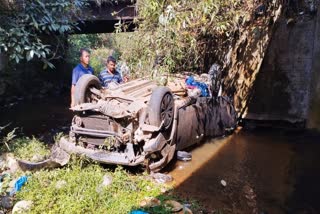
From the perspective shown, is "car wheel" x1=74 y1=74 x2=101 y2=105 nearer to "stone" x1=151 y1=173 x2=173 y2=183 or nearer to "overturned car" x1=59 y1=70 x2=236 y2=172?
"overturned car" x1=59 y1=70 x2=236 y2=172

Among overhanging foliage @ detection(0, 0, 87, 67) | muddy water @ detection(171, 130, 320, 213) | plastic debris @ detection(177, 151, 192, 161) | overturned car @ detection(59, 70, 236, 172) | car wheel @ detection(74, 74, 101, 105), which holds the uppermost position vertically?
overhanging foliage @ detection(0, 0, 87, 67)

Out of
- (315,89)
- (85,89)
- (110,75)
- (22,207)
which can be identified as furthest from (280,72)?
(22,207)

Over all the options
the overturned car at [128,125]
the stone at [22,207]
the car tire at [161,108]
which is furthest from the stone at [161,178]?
the stone at [22,207]

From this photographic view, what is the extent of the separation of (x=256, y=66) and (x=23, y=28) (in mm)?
5735

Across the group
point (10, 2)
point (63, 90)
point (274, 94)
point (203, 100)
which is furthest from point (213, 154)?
point (63, 90)

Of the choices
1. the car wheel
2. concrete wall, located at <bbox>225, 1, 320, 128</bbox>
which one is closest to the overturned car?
the car wheel

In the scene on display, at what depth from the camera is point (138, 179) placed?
5.48 metres

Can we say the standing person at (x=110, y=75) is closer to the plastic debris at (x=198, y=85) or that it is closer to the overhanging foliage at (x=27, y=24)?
the plastic debris at (x=198, y=85)

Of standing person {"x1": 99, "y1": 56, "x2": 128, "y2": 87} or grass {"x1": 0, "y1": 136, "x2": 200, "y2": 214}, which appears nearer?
grass {"x1": 0, "y1": 136, "x2": 200, "y2": 214}

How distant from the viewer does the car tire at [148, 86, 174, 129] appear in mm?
5594

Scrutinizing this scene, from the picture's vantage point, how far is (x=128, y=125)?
19.0 ft

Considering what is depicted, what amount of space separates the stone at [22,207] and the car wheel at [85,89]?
81.4 inches

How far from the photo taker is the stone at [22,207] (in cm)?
443

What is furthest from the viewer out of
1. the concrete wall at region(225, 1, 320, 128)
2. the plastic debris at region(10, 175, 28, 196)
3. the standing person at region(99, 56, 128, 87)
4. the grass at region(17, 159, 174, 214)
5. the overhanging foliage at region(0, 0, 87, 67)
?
the concrete wall at region(225, 1, 320, 128)
